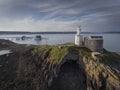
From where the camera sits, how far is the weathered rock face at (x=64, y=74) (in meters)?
32.4

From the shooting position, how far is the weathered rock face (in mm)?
32438

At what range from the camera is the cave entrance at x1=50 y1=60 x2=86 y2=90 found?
116ft

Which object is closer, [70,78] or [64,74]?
[70,78]

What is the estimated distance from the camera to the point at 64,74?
3638cm

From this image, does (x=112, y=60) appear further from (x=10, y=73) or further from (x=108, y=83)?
(x=10, y=73)

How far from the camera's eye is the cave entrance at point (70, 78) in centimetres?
3522

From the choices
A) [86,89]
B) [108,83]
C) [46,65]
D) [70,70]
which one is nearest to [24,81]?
[46,65]

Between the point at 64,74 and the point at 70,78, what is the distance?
127 cm

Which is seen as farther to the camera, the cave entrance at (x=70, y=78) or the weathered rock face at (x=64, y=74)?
the cave entrance at (x=70, y=78)

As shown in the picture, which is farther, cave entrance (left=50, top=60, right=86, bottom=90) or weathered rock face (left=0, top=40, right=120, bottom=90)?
cave entrance (left=50, top=60, right=86, bottom=90)

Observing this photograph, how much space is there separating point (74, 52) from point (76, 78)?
4588mm

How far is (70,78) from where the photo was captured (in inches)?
1419

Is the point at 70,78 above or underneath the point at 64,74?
underneath

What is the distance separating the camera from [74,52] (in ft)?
121
